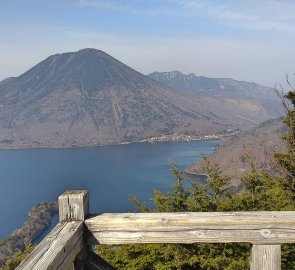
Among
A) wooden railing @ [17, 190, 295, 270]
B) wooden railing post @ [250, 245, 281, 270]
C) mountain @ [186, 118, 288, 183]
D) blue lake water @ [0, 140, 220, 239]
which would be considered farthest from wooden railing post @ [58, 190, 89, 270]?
mountain @ [186, 118, 288, 183]

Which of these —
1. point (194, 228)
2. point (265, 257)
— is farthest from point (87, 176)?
point (265, 257)

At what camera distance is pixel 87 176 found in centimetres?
11675

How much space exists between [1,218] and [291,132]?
8150 centimetres

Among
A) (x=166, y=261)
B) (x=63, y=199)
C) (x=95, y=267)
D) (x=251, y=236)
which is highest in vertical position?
(x=63, y=199)

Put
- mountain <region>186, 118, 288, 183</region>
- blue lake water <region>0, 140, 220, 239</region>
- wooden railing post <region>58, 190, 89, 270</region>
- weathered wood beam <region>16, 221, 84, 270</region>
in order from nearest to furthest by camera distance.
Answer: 1. weathered wood beam <region>16, 221, 84, 270</region>
2. wooden railing post <region>58, 190, 89, 270</region>
3. blue lake water <region>0, 140, 220, 239</region>
4. mountain <region>186, 118, 288, 183</region>

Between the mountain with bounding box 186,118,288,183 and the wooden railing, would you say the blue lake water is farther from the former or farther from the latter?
the wooden railing

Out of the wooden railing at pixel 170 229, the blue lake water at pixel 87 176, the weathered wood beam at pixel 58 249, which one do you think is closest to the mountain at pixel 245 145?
the blue lake water at pixel 87 176

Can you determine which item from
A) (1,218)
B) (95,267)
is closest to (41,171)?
(1,218)

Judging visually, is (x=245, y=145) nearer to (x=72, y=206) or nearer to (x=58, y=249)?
(x=72, y=206)

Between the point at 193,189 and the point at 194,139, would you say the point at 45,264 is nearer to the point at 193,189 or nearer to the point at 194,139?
the point at 193,189

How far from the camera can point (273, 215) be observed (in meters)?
1.93

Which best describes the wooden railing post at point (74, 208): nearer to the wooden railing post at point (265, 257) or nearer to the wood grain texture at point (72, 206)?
the wood grain texture at point (72, 206)

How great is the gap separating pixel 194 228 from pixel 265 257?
35cm

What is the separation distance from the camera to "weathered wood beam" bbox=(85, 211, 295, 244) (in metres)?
1.89
